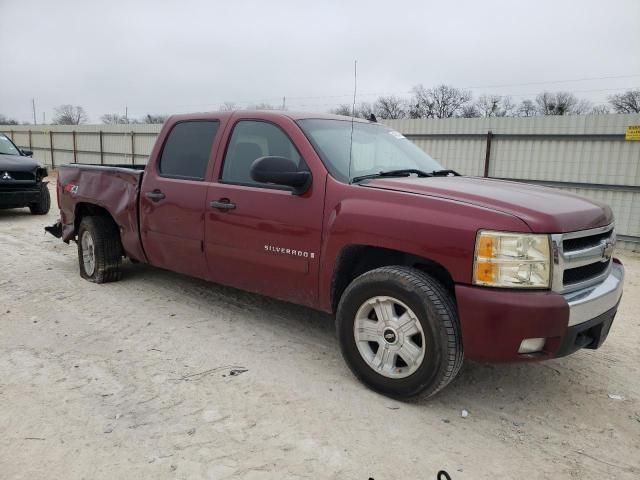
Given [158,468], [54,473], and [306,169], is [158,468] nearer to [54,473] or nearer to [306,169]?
[54,473]

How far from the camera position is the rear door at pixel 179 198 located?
14.5 feet

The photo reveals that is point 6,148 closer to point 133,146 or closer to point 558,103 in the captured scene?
point 133,146

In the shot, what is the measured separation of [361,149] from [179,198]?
165 cm

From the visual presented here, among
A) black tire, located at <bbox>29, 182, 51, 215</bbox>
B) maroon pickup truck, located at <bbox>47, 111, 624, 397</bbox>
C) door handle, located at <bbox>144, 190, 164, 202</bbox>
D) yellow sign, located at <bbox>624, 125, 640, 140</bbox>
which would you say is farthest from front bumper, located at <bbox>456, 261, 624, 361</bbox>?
black tire, located at <bbox>29, 182, 51, 215</bbox>

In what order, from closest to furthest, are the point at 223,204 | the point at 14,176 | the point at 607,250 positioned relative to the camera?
the point at 607,250, the point at 223,204, the point at 14,176

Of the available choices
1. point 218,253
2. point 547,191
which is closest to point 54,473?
point 218,253

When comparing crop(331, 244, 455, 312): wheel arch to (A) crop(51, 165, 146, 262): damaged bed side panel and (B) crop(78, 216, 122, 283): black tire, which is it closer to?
(A) crop(51, 165, 146, 262): damaged bed side panel

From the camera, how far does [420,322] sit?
301 cm

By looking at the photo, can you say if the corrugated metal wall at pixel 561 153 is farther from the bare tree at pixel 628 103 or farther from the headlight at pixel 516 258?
the bare tree at pixel 628 103

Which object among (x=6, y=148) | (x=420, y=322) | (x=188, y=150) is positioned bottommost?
(x=420, y=322)

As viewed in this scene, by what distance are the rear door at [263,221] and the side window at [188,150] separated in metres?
0.27

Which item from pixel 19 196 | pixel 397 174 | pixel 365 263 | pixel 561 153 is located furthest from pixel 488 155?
pixel 19 196

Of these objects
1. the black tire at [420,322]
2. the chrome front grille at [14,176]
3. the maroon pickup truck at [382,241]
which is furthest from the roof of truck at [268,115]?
the chrome front grille at [14,176]

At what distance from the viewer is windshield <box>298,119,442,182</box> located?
12.2 ft
